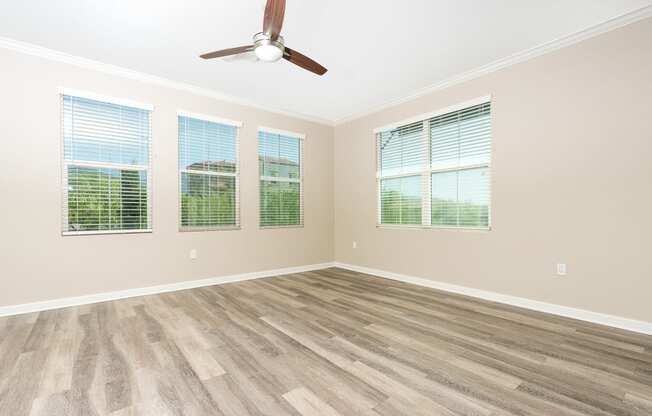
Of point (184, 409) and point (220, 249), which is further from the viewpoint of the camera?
point (220, 249)

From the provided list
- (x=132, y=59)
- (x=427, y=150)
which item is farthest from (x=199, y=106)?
(x=427, y=150)

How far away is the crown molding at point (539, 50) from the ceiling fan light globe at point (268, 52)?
2573 millimetres

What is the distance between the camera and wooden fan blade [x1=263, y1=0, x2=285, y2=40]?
200 cm

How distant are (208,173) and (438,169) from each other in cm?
332

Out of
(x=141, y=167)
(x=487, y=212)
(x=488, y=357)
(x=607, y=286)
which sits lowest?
(x=488, y=357)

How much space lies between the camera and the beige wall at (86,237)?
313cm

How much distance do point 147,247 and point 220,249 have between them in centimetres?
95

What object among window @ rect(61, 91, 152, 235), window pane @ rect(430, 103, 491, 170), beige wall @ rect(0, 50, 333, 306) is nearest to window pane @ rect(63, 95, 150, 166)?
window @ rect(61, 91, 152, 235)

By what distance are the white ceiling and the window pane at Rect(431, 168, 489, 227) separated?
4.31 feet

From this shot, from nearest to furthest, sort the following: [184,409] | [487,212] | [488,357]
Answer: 1. [184,409]
2. [488,357]
3. [487,212]

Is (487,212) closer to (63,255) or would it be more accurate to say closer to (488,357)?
(488,357)

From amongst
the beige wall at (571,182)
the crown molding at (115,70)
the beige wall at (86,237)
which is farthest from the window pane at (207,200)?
the beige wall at (571,182)

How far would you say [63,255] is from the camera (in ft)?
11.0

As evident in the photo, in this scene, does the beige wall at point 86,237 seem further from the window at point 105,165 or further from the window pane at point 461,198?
the window pane at point 461,198
